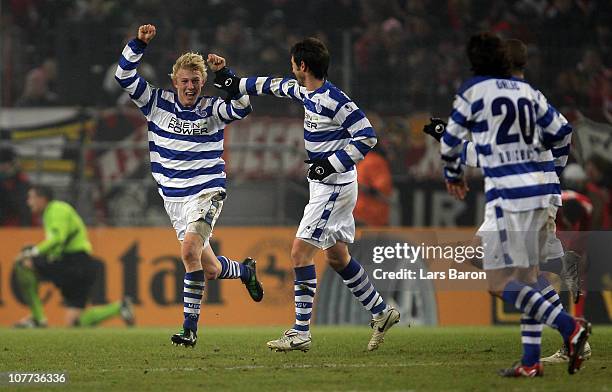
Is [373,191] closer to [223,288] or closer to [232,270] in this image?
[223,288]

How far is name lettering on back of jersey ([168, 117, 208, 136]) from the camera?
9047 millimetres

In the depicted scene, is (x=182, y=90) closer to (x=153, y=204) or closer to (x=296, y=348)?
(x=296, y=348)

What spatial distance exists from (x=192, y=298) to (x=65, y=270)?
5.64 metres

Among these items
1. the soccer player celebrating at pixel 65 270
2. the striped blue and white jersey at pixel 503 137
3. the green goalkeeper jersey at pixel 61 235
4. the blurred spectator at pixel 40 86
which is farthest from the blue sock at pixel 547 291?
the blurred spectator at pixel 40 86

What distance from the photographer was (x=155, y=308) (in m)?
13.8

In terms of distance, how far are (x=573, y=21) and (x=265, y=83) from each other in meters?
8.63

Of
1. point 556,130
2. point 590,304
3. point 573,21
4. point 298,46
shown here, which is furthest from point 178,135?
point 573,21

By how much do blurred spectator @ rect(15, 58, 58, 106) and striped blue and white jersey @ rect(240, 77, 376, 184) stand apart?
27.4 ft

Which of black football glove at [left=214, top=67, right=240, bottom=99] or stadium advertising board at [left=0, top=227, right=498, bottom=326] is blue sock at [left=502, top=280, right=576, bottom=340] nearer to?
black football glove at [left=214, top=67, right=240, bottom=99]

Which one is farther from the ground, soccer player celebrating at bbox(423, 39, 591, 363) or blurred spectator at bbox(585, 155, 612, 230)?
blurred spectator at bbox(585, 155, 612, 230)

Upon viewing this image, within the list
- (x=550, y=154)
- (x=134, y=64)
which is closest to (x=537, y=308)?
(x=550, y=154)

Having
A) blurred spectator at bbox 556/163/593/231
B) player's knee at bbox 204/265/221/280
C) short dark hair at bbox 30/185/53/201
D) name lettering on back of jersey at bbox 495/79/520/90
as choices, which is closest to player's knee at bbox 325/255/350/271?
player's knee at bbox 204/265/221/280

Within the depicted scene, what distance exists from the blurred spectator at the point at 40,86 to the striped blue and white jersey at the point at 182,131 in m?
7.49

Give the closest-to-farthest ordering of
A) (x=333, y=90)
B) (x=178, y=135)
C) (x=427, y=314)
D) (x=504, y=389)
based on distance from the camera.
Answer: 1. (x=504, y=389)
2. (x=333, y=90)
3. (x=178, y=135)
4. (x=427, y=314)
